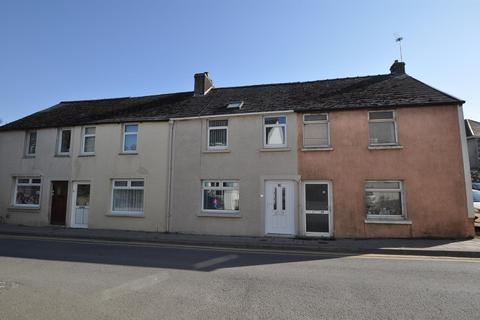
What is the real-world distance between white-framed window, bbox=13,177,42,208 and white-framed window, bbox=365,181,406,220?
637 inches

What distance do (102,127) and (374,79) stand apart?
45.7ft

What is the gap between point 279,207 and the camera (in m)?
13.2

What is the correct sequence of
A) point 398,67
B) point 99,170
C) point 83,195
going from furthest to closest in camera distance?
1. point 83,195
2. point 398,67
3. point 99,170

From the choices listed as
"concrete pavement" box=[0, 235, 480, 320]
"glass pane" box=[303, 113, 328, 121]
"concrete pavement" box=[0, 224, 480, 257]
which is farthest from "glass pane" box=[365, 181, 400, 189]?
"concrete pavement" box=[0, 235, 480, 320]

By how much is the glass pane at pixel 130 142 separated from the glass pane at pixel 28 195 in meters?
5.55

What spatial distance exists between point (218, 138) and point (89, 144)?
712 centimetres

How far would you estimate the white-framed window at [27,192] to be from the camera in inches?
655

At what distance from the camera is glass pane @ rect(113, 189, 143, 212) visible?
15.1 m

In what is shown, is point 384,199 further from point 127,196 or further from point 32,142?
point 32,142

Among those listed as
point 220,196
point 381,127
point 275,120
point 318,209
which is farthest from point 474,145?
point 220,196

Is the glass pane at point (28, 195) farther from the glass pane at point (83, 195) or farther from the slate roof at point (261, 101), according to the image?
the slate roof at point (261, 101)

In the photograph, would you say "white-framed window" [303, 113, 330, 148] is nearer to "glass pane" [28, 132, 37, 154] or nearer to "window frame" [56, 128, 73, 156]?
"window frame" [56, 128, 73, 156]

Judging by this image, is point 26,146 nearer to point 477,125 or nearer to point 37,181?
point 37,181

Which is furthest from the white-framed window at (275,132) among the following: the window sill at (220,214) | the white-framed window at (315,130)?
the window sill at (220,214)
